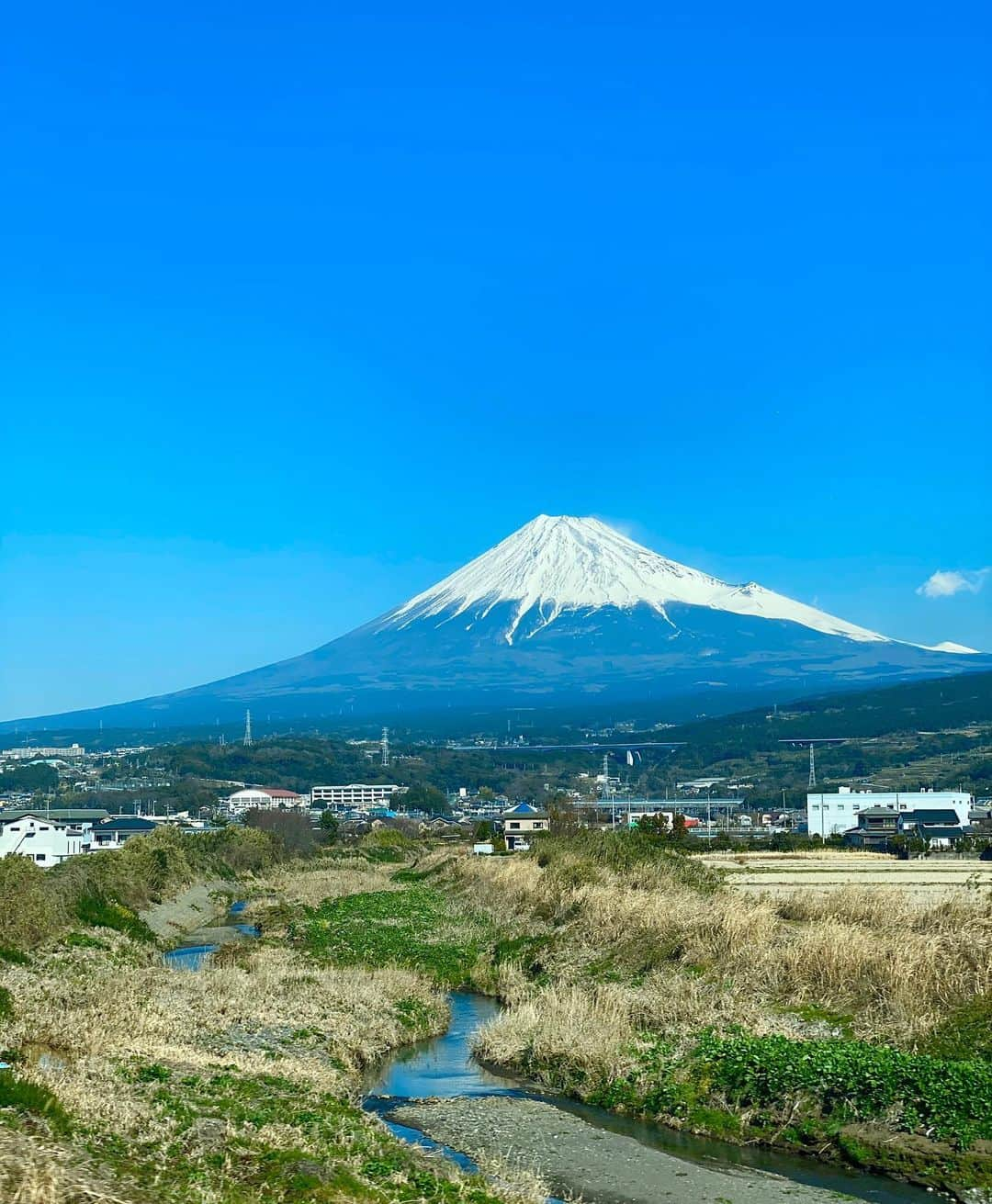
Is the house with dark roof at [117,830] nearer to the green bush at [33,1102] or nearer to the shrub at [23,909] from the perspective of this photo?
the shrub at [23,909]

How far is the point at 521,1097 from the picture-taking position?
49.2 feet

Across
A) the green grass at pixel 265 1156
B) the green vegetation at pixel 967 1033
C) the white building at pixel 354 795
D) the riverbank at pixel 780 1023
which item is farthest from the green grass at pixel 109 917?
the white building at pixel 354 795

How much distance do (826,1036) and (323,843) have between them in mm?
56902

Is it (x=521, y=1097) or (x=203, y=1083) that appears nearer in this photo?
(x=203, y=1083)

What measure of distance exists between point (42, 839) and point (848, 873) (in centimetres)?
3129

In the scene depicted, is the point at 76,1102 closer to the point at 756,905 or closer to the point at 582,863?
the point at 756,905

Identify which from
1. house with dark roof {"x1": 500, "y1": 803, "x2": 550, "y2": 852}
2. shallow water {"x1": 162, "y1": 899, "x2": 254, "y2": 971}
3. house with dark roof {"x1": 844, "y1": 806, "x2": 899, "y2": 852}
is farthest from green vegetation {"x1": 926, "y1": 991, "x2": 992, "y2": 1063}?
house with dark roof {"x1": 500, "y1": 803, "x2": 550, "y2": 852}

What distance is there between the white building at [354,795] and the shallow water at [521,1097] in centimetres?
9796

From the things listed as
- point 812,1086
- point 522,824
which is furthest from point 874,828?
point 812,1086

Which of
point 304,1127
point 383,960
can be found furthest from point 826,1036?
point 383,960

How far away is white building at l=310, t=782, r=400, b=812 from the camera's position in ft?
383

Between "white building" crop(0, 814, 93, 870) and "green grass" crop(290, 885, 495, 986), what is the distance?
770 inches

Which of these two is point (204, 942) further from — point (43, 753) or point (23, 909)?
point (43, 753)

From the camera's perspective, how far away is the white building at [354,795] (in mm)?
116875
